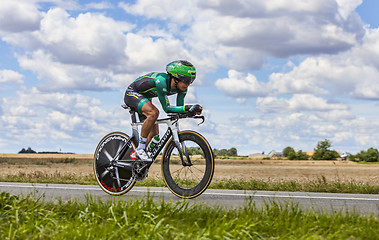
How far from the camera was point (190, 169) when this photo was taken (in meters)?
7.12

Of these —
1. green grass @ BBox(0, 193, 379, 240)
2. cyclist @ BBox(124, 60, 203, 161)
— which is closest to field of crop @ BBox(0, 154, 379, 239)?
green grass @ BBox(0, 193, 379, 240)

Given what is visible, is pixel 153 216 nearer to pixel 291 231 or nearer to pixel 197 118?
pixel 291 231

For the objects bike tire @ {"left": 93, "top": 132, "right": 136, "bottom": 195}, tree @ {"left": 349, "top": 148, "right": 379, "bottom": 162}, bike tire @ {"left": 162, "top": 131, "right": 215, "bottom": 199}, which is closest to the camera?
bike tire @ {"left": 162, "top": 131, "right": 215, "bottom": 199}

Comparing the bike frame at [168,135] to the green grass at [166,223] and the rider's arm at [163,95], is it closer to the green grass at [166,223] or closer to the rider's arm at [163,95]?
the rider's arm at [163,95]

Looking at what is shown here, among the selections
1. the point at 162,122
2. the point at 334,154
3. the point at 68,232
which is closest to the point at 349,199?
the point at 162,122

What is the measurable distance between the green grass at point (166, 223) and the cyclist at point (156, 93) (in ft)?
7.08

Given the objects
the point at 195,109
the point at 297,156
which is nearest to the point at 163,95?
the point at 195,109

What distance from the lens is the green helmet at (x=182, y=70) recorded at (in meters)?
7.21

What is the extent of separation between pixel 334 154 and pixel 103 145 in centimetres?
4496

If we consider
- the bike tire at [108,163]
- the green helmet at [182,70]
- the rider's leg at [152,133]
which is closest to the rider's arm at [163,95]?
the green helmet at [182,70]

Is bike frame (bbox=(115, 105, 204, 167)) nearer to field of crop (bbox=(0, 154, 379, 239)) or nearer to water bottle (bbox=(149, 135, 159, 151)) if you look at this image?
water bottle (bbox=(149, 135, 159, 151))

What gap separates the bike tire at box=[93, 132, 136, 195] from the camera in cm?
799

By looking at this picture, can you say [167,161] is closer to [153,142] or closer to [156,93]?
[153,142]

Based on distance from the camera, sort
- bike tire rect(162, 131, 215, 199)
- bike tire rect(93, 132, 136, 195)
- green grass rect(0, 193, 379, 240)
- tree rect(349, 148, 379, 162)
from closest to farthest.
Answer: green grass rect(0, 193, 379, 240) < bike tire rect(162, 131, 215, 199) < bike tire rect(93, 132, 136, 195) < tree rect(349, 148, 379, 162)
